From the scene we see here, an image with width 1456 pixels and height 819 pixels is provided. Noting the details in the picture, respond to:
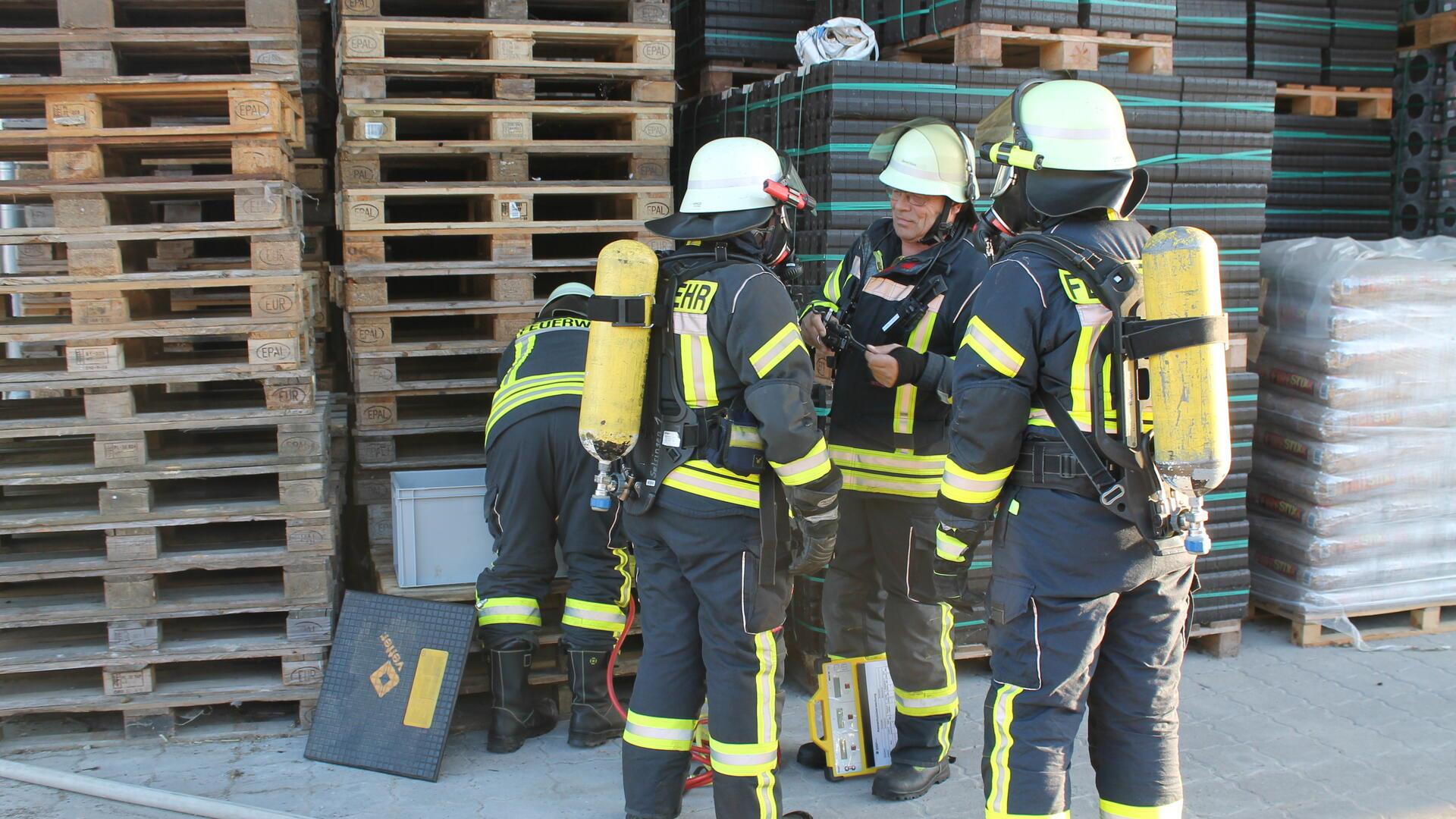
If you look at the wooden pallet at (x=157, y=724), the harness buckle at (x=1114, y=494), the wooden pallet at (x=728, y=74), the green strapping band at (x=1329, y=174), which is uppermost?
the wooden pallet at (x=728, y=74)

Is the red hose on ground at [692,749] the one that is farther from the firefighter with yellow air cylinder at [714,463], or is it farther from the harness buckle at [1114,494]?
the harness buckle at [1114,494]

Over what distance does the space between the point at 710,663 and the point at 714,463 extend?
26.9 inches

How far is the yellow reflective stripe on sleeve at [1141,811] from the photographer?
364 cm

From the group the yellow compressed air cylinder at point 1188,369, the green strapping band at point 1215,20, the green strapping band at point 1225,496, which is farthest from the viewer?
the green strapping band at point 1215,20

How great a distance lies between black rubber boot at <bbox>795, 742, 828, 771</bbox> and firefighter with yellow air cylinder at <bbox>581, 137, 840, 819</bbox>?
0.80 metres

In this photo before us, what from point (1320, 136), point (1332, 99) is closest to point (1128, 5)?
point (1332, 99)

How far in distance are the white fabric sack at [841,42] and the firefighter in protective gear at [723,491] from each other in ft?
5.51

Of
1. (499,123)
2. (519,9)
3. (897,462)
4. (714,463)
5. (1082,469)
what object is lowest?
(897,462)

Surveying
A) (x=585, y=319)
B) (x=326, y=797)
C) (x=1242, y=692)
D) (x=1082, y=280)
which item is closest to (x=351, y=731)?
(x=326, y=797)

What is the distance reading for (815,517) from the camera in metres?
4.21

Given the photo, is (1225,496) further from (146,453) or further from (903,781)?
(146,453)

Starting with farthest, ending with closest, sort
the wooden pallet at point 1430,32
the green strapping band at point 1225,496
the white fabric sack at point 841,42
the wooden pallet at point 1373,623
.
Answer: the wooden pallet at point 1430,32 → the wooden pallet at point 1373,623 → the green strapping band at point 1225,496 → the white fabric sack at point 841,42

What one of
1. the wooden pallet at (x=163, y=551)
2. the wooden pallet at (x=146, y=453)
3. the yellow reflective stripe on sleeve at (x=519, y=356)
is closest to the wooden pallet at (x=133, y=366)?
the wooden pallet at (x=146, y=453)

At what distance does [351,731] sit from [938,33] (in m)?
4.13
